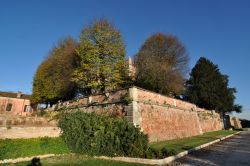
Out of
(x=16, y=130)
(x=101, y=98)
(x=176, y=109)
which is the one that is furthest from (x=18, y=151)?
(x=176, y=109)

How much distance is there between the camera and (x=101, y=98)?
17.5 metres

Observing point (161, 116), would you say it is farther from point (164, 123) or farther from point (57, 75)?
point (57, 75)

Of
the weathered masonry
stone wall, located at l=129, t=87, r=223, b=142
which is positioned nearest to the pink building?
the weathered masonry

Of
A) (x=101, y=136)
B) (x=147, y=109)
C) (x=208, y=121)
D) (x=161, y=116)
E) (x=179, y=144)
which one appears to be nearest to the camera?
(x=101, y=136)

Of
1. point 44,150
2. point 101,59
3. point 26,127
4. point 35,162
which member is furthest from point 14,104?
point 35,162

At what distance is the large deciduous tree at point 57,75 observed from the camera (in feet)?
85.0

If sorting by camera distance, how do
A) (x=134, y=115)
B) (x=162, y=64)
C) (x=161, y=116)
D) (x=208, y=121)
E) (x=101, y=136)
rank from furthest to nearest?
(x=208, y=121)
(x=162, y=64)
(x=161, y=116)
(x=134, y=115)
(x=101, y=136)

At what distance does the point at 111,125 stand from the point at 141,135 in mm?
1828

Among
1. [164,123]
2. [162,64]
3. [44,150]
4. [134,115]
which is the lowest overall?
[44,150]

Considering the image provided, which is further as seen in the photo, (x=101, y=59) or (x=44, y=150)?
(x=101, y=59)

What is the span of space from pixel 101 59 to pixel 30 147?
44.0 ft

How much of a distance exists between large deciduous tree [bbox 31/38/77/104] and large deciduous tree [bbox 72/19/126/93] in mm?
3438

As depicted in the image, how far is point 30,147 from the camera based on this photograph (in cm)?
1052

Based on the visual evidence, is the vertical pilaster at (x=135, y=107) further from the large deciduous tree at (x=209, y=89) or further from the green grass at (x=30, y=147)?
the large deciduous tree at (x=209, y=89)
